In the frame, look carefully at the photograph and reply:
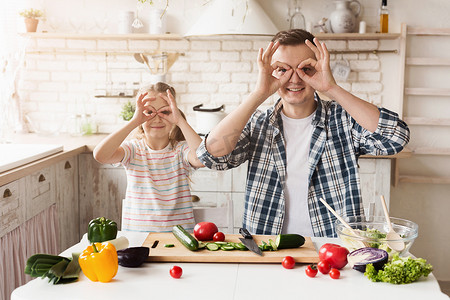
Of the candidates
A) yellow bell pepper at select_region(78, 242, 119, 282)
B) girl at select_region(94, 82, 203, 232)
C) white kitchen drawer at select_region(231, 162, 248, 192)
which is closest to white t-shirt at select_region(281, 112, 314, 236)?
girl at select_region(94, 82, 203, 232)

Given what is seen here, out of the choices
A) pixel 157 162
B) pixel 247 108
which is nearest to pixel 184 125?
pixel 157 162

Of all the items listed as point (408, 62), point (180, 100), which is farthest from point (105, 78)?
point (408, 62)

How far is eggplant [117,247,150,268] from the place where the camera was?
1493 millimetres

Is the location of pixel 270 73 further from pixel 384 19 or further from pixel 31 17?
pixel 31 17

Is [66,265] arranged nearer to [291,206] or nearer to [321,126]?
[291,206]

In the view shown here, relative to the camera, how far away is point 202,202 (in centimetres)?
339

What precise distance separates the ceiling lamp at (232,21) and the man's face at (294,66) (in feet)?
4.05

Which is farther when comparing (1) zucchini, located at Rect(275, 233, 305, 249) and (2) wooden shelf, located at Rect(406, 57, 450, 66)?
(2) wooden shelf, located at Rect(406, 57, 450, 66)

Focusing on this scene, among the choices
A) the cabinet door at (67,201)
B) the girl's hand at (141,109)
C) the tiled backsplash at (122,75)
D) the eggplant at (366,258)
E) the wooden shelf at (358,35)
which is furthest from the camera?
the tiled backsplash at (122,75)

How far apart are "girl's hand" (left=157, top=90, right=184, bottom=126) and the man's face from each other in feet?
1.60

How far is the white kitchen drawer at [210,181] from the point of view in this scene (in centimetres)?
337

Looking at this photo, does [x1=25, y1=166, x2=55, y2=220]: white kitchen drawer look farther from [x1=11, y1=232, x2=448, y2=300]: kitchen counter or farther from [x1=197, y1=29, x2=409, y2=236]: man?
[x1=11, y1=232, x2=448, y2=300]: kitchen counter

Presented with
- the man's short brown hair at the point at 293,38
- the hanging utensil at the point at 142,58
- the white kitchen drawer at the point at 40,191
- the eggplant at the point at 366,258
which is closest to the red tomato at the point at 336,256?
the eggplant at the point at 366,258

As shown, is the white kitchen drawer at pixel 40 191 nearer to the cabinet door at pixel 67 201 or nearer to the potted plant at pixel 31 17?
the cabinet door at pixel 67 201
